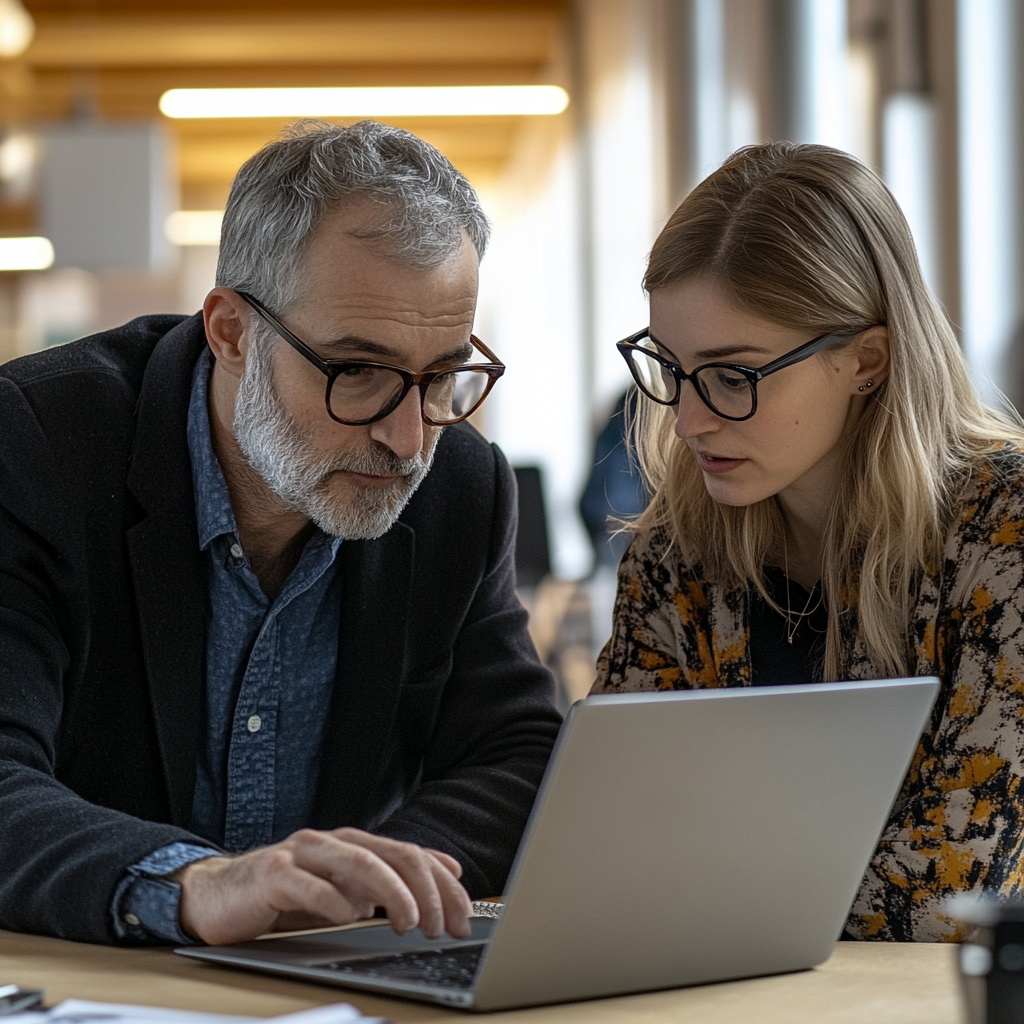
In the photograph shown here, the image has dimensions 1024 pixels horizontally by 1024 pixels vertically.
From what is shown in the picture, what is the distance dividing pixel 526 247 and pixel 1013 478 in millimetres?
10184

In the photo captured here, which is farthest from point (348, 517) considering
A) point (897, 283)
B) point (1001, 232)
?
point (1001, 232)

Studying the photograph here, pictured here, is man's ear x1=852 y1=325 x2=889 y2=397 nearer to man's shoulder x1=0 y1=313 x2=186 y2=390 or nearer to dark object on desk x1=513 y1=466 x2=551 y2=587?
man's shoulder x1=0 y1=313 x2=186 y2=390

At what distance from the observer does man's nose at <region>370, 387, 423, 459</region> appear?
1489 millimetres

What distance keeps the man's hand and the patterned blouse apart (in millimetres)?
440

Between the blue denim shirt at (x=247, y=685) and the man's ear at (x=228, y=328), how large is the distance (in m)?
0.06

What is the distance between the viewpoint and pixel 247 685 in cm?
156

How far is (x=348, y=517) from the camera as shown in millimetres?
1541

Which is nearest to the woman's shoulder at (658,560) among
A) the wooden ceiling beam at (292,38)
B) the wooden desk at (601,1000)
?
the wooden desk at (601,1000)

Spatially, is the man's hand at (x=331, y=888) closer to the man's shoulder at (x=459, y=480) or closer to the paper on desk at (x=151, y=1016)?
the paper on desk at (x=151, y=1016)

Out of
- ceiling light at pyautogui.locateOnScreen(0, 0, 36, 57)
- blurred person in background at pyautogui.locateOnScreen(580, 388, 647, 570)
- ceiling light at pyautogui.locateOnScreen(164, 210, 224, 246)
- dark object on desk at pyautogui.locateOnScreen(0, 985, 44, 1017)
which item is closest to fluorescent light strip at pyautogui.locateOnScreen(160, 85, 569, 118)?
ceiling light at pyautogui.locateOnScreen(0, 0, 36, 57)

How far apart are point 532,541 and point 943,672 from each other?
2795mm

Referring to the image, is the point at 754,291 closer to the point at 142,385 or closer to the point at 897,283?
the point at 897,283

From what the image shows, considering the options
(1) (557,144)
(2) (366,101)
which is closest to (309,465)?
(2) (366,101)

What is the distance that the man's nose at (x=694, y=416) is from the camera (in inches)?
60.6
